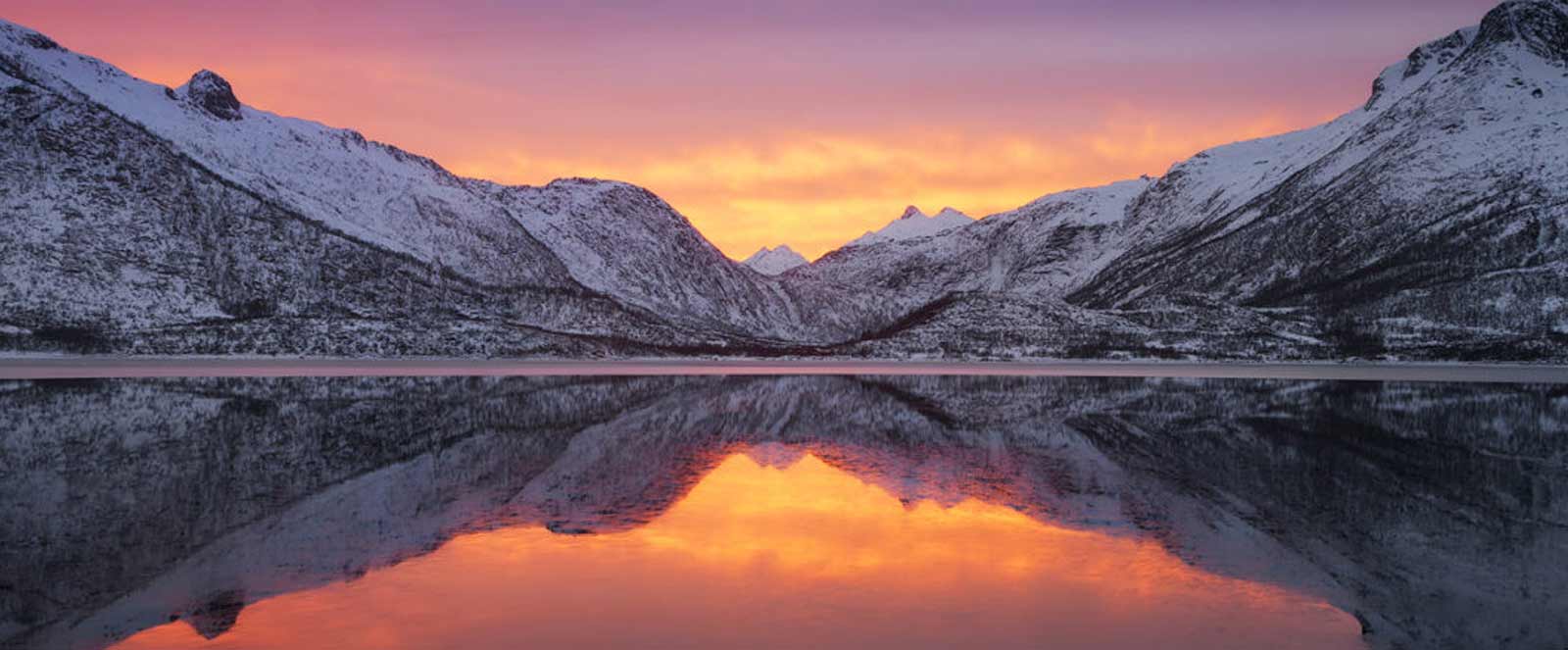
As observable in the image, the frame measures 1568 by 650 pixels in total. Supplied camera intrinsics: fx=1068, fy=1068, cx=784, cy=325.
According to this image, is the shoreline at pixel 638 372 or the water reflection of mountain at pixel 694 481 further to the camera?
the shoreline at pixel 638 372

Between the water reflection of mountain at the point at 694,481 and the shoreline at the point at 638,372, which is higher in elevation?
the water reflection of mountain at the point at 694,481

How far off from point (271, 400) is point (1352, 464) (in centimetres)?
5839

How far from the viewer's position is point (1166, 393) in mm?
82812

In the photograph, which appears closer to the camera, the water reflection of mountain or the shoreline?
the water reflection of mountain

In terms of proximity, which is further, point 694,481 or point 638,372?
point 638,372

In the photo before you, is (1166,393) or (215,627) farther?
(1166,393)

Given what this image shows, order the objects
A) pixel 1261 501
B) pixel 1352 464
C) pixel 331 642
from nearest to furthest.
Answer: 1. pixel 331 642
2. pixel 1261 501
3. pixel 1352 464

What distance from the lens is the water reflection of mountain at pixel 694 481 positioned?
18344 millimetres

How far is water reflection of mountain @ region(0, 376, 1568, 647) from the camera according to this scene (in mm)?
18344

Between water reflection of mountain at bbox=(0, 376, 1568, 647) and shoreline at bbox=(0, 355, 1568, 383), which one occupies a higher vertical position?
water reflection of mountain at bbox=(0, 376, 1568, 647)

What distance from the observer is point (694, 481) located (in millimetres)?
31797

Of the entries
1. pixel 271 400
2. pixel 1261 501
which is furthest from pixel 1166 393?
pixel 271 400

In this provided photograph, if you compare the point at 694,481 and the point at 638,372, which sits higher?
the point at 694,481

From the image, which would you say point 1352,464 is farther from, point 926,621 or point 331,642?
point 331,642
